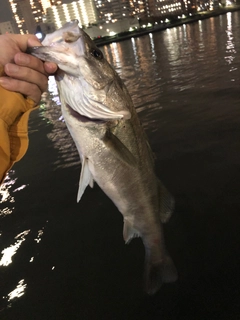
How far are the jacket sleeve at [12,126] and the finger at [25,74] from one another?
A: 0.38 ft

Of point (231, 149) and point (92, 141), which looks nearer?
point (92, 141)

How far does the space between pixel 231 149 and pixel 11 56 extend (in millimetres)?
5384

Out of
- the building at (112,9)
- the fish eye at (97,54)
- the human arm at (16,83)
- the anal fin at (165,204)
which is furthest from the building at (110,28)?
the human arm at (16,83)

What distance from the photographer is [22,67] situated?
184 centimetres

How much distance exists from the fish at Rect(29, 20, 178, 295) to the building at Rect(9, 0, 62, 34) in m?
156

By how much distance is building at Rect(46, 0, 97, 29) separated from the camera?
385 ft

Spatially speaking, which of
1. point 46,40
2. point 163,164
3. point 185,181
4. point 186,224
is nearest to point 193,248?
point 186,224

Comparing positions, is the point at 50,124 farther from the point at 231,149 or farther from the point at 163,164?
the point at 231,149

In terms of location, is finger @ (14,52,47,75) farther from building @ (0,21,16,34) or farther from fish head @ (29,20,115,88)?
building @ (0,21,16,34)

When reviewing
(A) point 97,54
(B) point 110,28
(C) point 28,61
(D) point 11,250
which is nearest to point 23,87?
(C) point 28,61

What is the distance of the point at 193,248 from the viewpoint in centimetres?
408

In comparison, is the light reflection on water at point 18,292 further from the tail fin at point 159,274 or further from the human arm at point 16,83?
the human arm at point 16,83

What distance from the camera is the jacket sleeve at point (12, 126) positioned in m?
1.88

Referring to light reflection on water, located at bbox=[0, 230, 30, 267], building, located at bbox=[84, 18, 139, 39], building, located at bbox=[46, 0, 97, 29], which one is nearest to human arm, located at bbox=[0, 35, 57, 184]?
light reflection on water, located at bbox=[0, 230, 30, 267]
